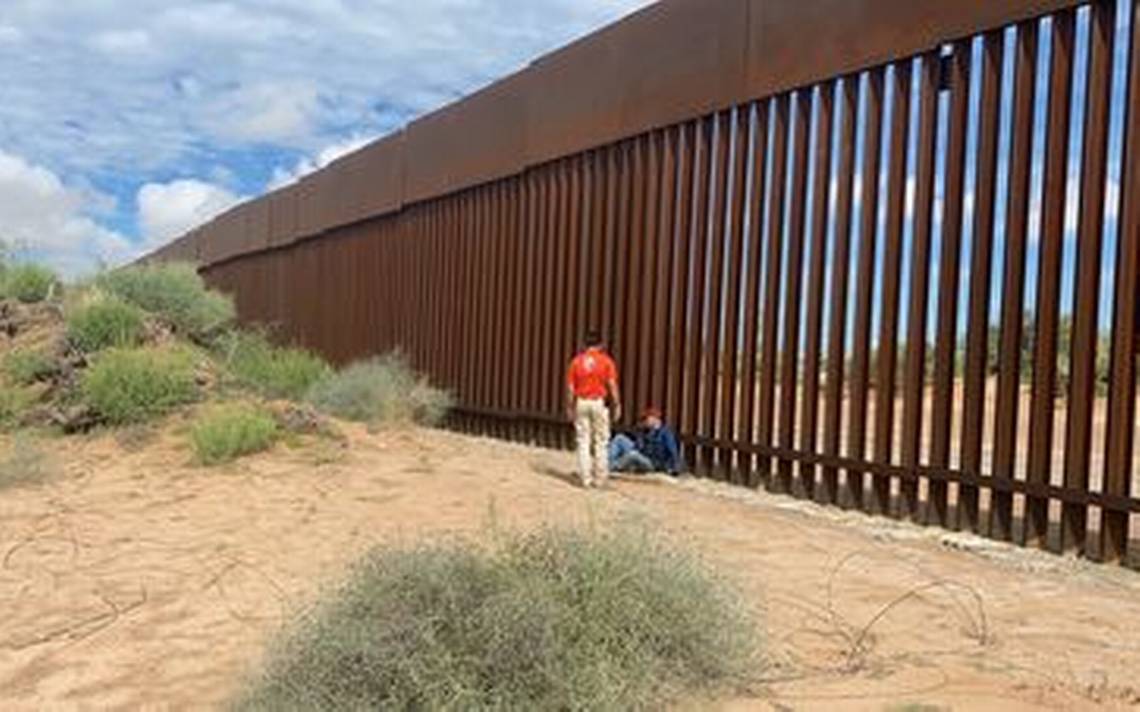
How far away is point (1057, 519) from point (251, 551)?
5838 millimetres

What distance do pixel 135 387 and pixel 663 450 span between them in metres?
5.57

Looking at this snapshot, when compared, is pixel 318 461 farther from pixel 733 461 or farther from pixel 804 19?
pixel 804 19

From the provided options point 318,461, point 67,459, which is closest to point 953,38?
point 318,461

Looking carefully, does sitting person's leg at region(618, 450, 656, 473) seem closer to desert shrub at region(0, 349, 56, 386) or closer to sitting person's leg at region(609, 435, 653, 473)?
sitting person's leg at region(609, 435, 653, 473)

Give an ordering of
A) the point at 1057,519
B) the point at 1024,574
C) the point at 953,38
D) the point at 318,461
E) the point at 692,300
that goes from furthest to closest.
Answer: the point at 692,300
the point at 318,461
the point at 953,38
the point at 1057,519
the point at 1024,574

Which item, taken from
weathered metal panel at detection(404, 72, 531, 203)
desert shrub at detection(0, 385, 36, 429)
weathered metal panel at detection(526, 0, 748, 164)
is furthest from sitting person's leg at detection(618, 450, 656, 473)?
desert shrub at detection(0, 385, 36, 429)

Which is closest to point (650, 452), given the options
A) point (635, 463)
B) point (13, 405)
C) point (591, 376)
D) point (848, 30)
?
point (635, 463)

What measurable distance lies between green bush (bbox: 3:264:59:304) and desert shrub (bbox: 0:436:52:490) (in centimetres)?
1037

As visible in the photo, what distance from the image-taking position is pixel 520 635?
598cm

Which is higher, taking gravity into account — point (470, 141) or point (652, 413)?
point (470, 141)

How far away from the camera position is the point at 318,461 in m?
14.1

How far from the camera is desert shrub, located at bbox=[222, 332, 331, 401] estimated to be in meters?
21.2

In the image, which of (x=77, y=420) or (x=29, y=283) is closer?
(x=77, y=420)

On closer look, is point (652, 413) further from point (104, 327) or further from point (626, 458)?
point (104, 327)
